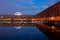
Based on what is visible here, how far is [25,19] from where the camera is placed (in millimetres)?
40344

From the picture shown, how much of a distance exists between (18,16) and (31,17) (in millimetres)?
3429

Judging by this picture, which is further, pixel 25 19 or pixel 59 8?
pixel 25 19

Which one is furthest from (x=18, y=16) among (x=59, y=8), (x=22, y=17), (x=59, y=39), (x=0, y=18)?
(x=59, y=39)

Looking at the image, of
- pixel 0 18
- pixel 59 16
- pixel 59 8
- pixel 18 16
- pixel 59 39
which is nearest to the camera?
pixel 59 39

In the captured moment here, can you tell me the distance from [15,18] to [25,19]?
8.61ft

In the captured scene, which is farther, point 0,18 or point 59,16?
point 0,18

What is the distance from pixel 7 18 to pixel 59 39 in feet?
105

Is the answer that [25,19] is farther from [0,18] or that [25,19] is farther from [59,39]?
[59,39]

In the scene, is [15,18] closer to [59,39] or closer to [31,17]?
[31,17]

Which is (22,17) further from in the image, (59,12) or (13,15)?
(59,12)

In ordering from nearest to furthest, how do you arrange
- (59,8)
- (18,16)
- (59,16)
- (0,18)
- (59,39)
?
(59,39) → (59,16) → (59,8) → (0,18) → (18,16)

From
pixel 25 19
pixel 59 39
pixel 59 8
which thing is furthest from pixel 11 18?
pixel 59 39

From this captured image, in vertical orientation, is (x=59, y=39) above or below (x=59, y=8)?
below

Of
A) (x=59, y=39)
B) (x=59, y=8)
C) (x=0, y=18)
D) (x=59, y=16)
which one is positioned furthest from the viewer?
(x=0, y=18)
